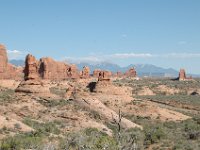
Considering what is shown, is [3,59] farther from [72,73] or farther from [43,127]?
[43,127]

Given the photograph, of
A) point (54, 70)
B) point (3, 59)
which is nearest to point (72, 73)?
point (54, 70)

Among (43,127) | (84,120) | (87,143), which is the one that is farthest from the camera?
(84,120)

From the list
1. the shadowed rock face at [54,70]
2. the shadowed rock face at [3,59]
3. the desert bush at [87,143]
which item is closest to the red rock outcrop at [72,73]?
the shadowed rock face at [54,70]

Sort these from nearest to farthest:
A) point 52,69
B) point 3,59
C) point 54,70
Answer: point 3,59, point 52,69, point 54,70

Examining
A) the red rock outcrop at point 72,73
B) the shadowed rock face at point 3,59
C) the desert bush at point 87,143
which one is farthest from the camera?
the red rock outcrop at point 72,73

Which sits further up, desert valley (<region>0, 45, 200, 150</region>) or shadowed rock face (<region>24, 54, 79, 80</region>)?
shadowed rock face (<region>24, 54, 79, 80</region>)

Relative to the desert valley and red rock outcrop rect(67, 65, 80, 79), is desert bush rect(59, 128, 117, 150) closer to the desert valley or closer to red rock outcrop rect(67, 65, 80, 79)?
the desert valley

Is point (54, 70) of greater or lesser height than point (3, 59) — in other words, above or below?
below

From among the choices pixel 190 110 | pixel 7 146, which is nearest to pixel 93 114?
pixel 7 146

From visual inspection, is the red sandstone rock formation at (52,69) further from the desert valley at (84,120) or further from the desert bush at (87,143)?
the desert bush at (87,143)

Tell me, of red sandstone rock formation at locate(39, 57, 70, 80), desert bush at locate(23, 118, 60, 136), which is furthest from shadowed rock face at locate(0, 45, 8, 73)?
desert bush at locate(23, 118, 60, 136)

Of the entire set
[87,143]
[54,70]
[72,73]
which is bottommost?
[87,143]

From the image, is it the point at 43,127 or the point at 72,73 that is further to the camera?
the point at 72,73

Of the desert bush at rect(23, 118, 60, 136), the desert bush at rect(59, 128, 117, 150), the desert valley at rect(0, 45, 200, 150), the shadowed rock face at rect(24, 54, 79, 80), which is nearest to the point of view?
the desert bush at rect(59, 128, 117, 150)
